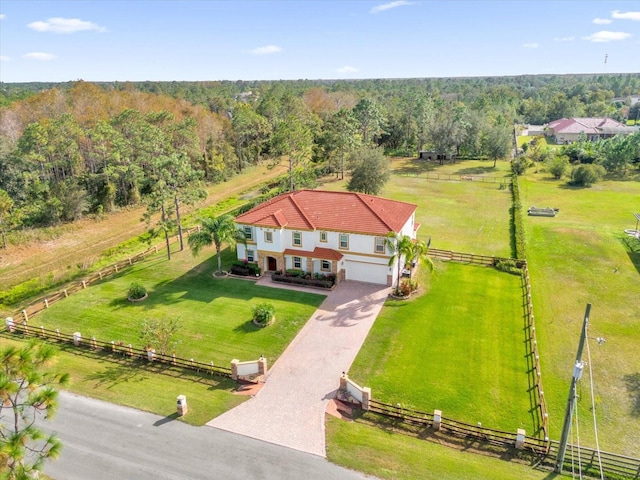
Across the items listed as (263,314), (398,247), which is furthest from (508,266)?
(263,314)

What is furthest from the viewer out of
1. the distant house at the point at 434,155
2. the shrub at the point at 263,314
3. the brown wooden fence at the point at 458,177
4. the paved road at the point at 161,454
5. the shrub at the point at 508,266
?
the distant house at the point at 434,155

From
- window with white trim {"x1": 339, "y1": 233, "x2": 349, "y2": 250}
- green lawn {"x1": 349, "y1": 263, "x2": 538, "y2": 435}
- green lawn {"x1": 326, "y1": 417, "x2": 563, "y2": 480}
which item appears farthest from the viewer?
window with white trim {"x1": 339, "y1": 233, "x2": 349, "y2": 250}

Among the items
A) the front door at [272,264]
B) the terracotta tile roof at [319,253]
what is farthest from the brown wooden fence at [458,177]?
the front door at [272,264]

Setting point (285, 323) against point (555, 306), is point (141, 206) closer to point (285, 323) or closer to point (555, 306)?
point (285, 323)

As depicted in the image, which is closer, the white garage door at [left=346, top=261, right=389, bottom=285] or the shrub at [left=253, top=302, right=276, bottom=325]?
the shrub at [left=253, top=302, right=276, bottom=325]

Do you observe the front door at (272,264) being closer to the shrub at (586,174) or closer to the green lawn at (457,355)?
the green lawn at (457,355)

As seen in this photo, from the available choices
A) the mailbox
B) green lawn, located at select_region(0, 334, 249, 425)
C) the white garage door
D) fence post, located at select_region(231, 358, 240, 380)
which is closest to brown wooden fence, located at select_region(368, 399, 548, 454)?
green lawn, located at select_region(0, 334, 249, 425)

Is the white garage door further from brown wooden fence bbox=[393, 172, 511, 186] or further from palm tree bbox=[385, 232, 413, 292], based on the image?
brown wooden fence bbox=[393, 172, 511, 186]

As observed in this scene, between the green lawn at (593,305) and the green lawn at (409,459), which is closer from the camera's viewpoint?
the green lawn at (409,459)

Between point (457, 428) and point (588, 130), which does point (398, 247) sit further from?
point (588, 130)
